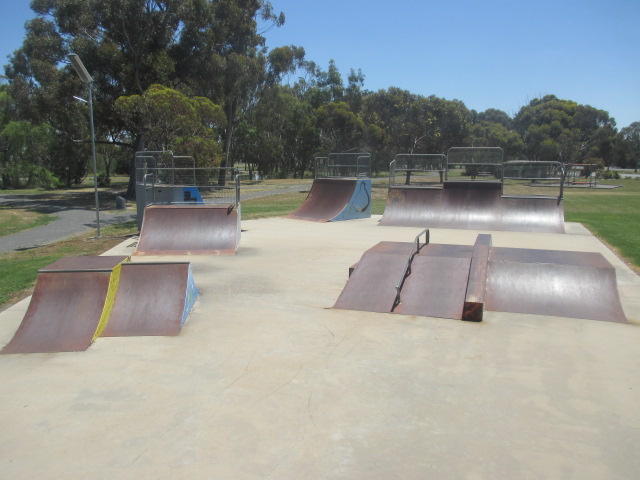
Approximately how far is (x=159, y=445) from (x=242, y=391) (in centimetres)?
97

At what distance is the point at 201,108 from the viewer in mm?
27938

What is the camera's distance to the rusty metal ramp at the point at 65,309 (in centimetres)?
564

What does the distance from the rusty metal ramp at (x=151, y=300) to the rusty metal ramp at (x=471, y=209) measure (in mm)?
9383

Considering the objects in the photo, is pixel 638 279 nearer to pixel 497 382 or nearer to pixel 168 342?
pixel 497 382

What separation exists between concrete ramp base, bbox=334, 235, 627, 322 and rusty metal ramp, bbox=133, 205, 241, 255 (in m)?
4.12

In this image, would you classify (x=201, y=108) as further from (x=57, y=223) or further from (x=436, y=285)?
(x=436, y=285)

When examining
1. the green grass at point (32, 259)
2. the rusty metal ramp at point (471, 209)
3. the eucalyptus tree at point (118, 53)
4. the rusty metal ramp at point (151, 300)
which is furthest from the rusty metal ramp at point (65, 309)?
the eucalyptus tree at point (118, 53)

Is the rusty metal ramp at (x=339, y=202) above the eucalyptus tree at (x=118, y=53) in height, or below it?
below

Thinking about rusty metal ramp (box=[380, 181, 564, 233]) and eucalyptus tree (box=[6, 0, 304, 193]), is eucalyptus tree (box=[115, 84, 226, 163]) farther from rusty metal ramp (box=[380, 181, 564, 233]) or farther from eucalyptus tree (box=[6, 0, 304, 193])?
rusty metal ramp (box=[380, 181, 564, 233])

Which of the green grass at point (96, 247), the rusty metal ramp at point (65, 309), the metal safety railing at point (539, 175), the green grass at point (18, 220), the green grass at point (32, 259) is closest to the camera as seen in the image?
the rusty metal ramp at point (65, 309)

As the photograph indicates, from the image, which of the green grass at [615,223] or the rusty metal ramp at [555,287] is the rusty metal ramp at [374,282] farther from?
the green grass at [615,223]

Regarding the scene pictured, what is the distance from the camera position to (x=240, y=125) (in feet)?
189

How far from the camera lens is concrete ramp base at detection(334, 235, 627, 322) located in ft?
21.7

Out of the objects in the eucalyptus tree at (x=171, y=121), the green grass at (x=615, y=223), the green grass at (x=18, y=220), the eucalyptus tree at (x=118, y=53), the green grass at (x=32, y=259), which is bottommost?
the green grass at (x=18, y=220)
